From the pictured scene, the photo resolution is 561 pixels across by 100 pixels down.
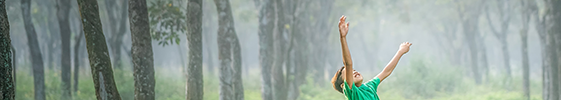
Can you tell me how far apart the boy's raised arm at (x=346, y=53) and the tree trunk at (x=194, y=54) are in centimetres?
516

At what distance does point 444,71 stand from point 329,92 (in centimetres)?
639

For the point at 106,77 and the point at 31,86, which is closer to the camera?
the point at 106,77

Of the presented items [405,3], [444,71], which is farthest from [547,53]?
[405,3]

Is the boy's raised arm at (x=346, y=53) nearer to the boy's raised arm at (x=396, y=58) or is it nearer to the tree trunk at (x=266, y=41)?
the boy's raised arm at (x=396, y=58)

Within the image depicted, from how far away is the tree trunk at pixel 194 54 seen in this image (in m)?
8.56

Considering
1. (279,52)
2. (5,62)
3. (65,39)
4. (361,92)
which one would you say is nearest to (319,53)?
(279,52)

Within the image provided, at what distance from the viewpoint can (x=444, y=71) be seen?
22.3 metres

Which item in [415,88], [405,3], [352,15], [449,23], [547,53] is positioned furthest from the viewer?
[449,23]

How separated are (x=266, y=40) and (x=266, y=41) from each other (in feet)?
0.10

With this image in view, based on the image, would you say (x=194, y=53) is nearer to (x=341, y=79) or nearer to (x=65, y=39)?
(x=341, y=79)

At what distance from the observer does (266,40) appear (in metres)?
12.7

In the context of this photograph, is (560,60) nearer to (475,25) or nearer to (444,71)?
(444,71)

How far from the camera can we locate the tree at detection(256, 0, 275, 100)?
12.6 m

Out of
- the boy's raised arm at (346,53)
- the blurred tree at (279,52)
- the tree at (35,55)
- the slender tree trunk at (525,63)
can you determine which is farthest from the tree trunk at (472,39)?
the boy's raised arm at (346,53)
